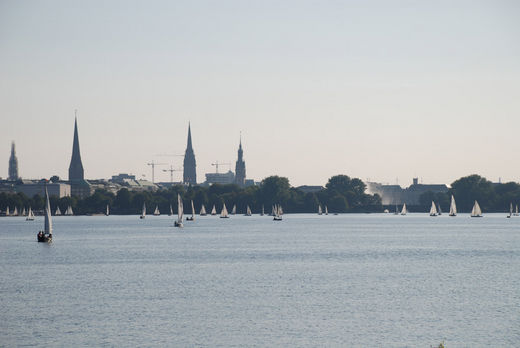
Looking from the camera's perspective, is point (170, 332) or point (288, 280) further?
point (288, 280)

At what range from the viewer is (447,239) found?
539 ft

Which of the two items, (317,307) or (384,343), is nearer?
(384,343)

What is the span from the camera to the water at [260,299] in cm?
5262

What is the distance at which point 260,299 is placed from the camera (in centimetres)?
6794

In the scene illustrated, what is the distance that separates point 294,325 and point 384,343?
7438 mm

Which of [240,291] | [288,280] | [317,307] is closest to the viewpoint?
[317,307]

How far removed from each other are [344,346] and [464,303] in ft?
62.5

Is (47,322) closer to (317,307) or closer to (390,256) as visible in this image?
(317,307)

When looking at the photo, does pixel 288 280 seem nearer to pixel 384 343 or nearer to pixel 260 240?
pixel 384 343

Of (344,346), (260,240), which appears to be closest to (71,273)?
(344,346)

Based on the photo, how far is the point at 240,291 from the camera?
2889 inches

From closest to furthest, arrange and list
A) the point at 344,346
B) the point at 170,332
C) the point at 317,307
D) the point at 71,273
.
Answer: the point at 344,346
the point at 170,332
the point at 317,307
the point at 71,273

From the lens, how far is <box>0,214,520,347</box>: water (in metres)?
52.6

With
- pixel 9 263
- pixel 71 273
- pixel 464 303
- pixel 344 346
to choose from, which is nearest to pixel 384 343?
pixel 344 346
